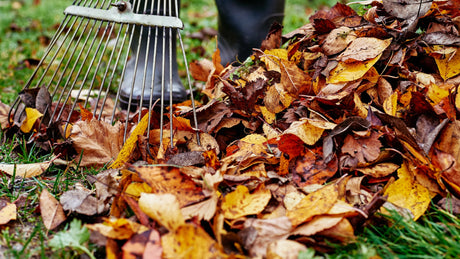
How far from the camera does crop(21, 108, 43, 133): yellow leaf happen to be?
154cm

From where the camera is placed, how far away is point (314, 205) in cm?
103

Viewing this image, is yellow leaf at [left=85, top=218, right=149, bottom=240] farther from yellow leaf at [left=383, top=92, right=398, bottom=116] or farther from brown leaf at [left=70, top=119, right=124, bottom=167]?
yellow leaf at [left=383, top=92, right=398, bottom=116]

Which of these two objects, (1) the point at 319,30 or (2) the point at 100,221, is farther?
(1) the point at 319,30

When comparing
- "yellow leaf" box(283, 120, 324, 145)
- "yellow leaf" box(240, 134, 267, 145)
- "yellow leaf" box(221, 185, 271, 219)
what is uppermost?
"yellow leaf" box(283, 120, 324, 145)

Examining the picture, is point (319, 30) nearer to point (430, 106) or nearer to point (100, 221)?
point (430, 106)

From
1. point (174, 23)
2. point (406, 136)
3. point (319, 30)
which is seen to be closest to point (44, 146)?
point (174, 23)

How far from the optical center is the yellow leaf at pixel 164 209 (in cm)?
92

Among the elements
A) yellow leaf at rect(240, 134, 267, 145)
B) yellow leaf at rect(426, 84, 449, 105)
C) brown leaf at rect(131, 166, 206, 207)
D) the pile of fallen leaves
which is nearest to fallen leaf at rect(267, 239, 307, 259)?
the pile of fallen leaves

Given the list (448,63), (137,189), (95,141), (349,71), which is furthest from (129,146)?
(448,63)

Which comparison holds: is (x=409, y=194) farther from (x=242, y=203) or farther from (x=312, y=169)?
(x=242, y=203)

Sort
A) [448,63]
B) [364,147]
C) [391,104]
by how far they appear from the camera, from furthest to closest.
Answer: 1. [448,63]
2. [391,104]
3. [364,147]

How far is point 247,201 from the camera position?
108cm

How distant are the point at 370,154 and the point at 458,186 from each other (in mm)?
242

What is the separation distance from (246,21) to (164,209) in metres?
1.26
